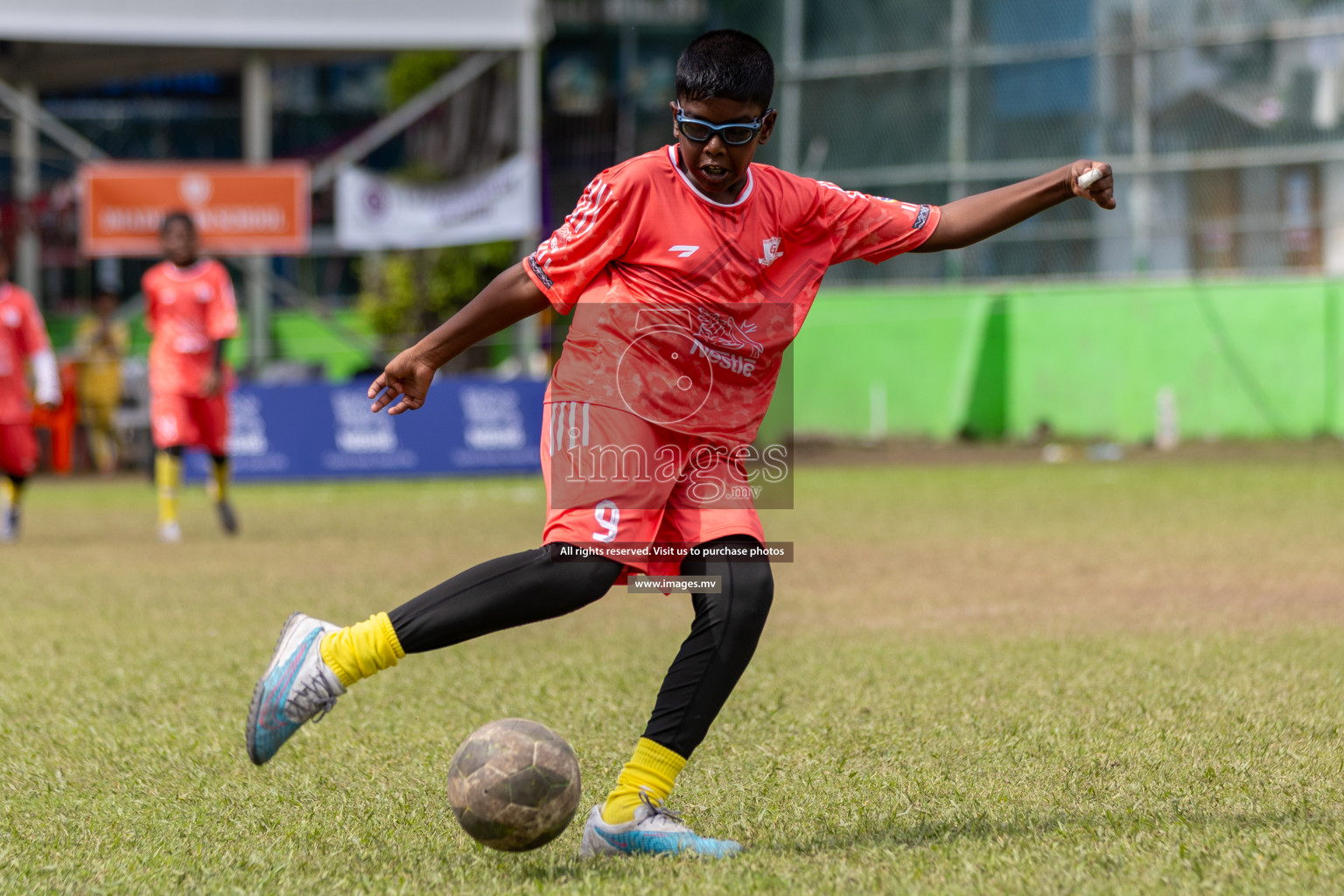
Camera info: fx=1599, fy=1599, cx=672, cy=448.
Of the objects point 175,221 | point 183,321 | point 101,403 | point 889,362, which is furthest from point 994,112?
point 175,221

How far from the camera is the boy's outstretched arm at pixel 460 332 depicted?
4008 mm

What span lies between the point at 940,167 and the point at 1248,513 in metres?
12.1

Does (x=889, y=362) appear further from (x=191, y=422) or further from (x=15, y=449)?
(x=15, y=449)

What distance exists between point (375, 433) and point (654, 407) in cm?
1421

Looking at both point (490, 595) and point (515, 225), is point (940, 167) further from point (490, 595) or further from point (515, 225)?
point (490, 595)

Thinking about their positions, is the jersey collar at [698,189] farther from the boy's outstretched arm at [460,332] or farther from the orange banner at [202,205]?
the orange banner at [202,205]

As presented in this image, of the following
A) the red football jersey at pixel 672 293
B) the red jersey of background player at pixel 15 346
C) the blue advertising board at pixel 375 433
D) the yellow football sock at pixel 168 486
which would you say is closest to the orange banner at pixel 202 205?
the blue advertising board at pixel 375 433

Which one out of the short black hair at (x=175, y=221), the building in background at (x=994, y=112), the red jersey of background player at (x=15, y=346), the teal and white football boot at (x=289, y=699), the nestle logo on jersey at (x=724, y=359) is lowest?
the teal and white football boot at (x=289, y=699)

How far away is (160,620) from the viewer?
791cm

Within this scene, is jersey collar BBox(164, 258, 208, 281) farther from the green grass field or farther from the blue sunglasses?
the blue sunglasses

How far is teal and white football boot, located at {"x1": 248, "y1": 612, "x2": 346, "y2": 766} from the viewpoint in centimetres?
385

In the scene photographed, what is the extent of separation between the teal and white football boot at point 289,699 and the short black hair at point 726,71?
1.64 m

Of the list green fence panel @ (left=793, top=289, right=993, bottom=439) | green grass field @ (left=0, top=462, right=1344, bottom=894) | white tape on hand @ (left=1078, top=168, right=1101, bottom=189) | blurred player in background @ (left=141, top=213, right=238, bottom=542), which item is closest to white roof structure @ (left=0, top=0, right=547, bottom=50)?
green fence panel @ (left=793, top=289, right=993, bottom=439)

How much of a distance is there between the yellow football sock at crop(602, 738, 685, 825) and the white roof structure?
16998 millimetres
